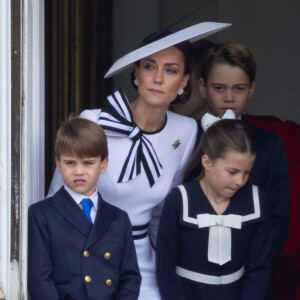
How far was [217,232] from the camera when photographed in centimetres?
273

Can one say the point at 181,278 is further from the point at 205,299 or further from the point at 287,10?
the point at 287,10

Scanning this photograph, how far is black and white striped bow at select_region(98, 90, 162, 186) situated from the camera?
2896 mm

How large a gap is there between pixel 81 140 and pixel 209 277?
71cm

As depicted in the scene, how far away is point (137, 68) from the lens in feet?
9.85

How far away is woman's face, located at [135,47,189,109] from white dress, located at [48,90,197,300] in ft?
0.51

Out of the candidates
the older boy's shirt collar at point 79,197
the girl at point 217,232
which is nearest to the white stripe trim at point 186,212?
the girl at point 217,232

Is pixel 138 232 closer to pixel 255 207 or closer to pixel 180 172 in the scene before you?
pixel 180 172

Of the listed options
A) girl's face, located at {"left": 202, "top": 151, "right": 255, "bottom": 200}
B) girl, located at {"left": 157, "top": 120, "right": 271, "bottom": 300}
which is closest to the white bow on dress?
girl, located at {"left": 157, "top": 120, "right": 271, "bottom": 300}

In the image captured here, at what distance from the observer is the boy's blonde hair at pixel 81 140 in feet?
8.39

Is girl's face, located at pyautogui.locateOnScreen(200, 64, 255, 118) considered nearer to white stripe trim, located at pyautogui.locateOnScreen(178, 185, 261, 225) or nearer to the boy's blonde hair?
white stripe trim, located at pyautogui.locateOnScreen(178, 185, 261, 225)

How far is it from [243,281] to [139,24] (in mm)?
2620

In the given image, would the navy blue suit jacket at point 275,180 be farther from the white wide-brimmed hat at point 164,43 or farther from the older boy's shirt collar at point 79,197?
the older boy's shirt collar at point 79,197
